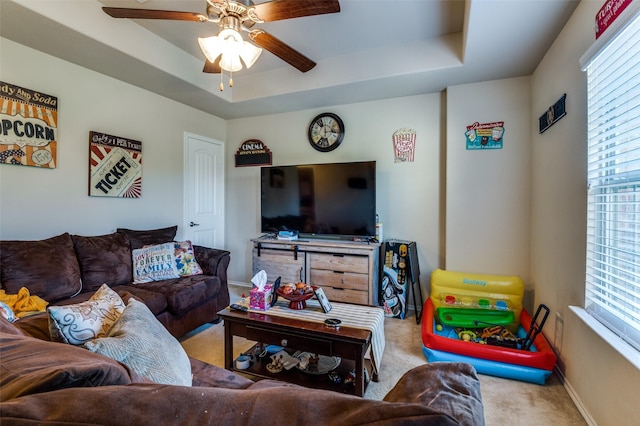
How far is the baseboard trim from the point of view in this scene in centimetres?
159

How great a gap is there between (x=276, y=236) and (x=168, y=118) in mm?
1927

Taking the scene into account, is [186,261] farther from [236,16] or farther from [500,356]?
[500,356]

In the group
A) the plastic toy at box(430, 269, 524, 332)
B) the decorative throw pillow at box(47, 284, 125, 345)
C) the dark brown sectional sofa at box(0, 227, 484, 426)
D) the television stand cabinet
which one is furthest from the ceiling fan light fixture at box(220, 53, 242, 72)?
the plastic toy at box(430, 269, 524, 332)

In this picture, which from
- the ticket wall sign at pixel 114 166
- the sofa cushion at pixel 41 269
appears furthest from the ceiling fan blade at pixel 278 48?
Result: the sofa cushion at pixel 41 269

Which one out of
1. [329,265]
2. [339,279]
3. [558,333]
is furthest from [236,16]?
[558,333]

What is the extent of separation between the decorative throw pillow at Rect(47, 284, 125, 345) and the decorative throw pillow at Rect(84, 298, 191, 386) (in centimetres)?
11

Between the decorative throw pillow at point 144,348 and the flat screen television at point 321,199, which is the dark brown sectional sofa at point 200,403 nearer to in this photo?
the decorative throw pillow at point 144,348

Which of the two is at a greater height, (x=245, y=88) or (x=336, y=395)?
(x=245, y=88)

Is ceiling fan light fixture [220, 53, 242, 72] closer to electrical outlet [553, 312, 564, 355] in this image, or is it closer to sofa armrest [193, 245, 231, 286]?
sofa armrest [193, 245, 231, 286]

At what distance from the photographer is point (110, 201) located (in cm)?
294

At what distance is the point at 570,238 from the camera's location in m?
1.95

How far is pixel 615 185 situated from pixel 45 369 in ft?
7.66

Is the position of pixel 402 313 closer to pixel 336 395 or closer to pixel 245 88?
pixel 336 395

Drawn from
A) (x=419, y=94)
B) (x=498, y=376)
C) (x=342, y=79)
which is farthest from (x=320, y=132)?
(x=498, y=376)
